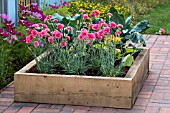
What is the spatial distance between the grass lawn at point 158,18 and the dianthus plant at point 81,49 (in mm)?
4356

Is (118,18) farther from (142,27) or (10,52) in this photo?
(10,52)

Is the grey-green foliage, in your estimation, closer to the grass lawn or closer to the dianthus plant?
the dianthus plant

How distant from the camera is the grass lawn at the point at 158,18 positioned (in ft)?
36.5

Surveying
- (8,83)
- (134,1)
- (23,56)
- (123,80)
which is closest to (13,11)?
(23,56)

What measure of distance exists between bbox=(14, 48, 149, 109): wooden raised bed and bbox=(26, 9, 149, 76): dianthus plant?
0.24m

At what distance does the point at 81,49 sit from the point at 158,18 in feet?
21.7

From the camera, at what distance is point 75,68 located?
604cm

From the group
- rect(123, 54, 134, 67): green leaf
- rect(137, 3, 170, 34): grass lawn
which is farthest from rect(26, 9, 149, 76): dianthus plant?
rect(137, 3, 170, 34): grass lawn

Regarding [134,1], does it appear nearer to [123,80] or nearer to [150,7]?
[150,7]

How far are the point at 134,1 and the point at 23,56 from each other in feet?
21.4

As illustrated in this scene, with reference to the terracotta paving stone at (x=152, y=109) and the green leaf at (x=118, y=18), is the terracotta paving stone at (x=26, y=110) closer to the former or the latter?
the terracotta paving stone at (x=152, y=109)

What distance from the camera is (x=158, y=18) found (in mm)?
12531

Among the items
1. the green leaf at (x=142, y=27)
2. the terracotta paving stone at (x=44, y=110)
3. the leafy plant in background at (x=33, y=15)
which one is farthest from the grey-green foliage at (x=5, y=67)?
the green leaf at (x=142, y=27)

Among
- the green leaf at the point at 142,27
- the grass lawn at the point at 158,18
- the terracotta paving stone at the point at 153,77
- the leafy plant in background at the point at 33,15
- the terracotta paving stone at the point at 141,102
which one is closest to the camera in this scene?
the terracotta paving stone at the point at 141,102
